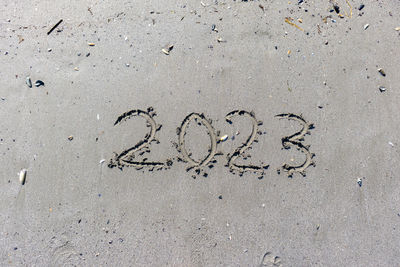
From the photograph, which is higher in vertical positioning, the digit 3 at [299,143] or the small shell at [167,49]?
the small shell at [167,49]

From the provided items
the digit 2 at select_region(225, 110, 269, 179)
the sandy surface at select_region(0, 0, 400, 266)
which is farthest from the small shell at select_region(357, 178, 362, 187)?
the digit 2 at select_region(225, 110, 269, 179)

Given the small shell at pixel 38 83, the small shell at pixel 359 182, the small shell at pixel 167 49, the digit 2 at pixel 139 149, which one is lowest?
the small shell at pixel 359 182

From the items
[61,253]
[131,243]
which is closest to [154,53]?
[131,243]

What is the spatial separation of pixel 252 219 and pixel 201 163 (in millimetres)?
715

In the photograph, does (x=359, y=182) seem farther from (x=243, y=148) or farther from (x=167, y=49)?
(x=167, y=49)

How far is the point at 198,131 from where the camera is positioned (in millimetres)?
2480

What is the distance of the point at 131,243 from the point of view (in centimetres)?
238

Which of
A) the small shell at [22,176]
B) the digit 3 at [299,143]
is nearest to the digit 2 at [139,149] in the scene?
the small shell at [22,176]

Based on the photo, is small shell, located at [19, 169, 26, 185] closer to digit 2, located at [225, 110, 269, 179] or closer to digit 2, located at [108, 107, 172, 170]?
digit 2, located at [108, 107, 172, 170]

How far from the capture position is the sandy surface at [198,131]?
7.80 ft

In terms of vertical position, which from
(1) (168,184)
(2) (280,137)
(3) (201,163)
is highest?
(2) (280,137)

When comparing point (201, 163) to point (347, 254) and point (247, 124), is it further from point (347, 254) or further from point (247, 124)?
point (347, 254)

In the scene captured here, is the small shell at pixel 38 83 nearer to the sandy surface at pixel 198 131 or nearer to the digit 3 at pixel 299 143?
the sandy surface at pixel 198 131

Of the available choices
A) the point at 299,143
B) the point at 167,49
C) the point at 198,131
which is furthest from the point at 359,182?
the point at 167,49
